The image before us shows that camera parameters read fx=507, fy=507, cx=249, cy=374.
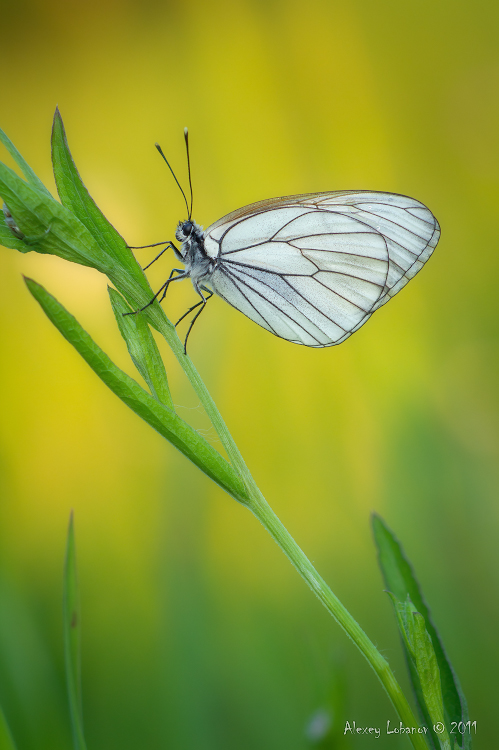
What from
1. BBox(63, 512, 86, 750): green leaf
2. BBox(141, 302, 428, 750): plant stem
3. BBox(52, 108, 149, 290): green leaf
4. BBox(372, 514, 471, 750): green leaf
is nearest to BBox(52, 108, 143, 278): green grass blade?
BBox(52, 108, 149, 290): green leaf

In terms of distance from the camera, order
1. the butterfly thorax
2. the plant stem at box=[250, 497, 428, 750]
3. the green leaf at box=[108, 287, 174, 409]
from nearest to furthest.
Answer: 1. the plant stem at box=[250, 497, 428, 750]
2. the green leaf at box=[108, 287, 174, 409]
3. the butterfly thorax

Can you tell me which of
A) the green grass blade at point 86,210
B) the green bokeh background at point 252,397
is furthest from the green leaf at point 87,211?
the green bokeh background at point 252,397

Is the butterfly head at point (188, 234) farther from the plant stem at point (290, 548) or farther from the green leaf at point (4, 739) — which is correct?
the green leaf at point (4, 739)

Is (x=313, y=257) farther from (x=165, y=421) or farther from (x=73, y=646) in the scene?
(x=73, y=646)

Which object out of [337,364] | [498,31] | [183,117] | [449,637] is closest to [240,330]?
[337,364]

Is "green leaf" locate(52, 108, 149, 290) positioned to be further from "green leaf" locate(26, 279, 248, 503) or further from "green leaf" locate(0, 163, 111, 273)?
"green leaf" locate(26, 279, 248, 503)

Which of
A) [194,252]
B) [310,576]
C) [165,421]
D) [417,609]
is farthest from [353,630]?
[194,252]
